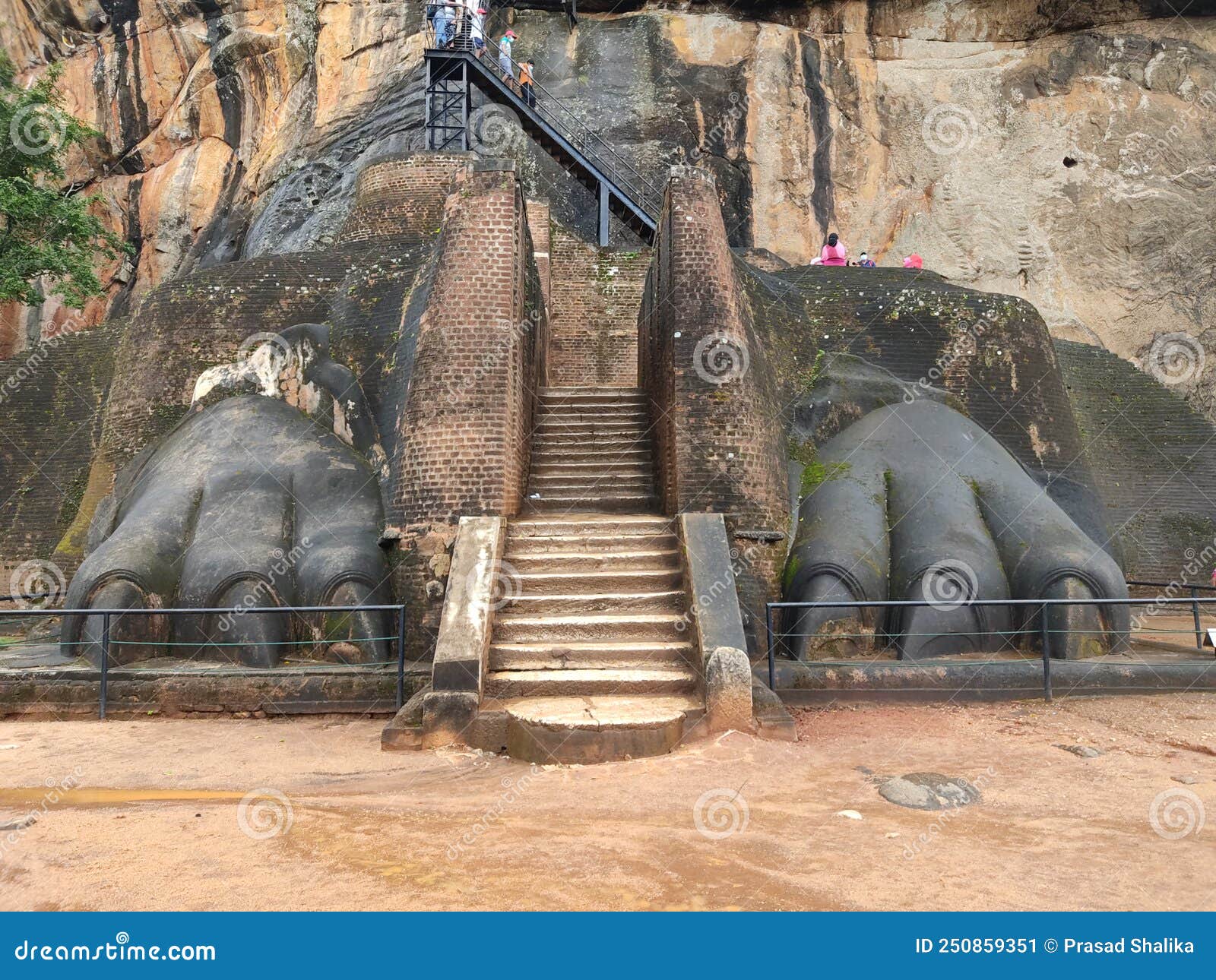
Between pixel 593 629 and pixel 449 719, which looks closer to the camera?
pixel 449 719

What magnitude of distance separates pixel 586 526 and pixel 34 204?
492 inches

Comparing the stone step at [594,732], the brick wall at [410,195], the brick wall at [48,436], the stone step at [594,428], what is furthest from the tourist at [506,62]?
the stone step at [594,732]

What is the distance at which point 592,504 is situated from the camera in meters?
9.92

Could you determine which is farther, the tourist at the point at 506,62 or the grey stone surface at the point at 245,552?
the tourist at the point at 506,62

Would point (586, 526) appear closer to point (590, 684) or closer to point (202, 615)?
point (590, 684)

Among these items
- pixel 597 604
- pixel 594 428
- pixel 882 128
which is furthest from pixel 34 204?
pixel 882 128

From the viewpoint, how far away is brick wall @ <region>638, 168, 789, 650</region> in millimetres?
8805

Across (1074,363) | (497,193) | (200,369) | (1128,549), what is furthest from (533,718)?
(1074,363)

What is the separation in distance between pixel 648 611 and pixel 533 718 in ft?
5.75

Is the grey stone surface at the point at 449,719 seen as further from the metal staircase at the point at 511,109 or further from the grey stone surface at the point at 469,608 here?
the metal staircase at the point at 511,109

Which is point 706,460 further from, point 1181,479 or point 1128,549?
point 1181,479

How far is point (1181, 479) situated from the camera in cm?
1427

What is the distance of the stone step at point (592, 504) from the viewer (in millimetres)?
9820

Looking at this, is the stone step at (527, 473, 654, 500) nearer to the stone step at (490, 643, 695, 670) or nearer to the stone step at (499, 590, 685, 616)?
the stone step at (499, 590, 685, 616)
